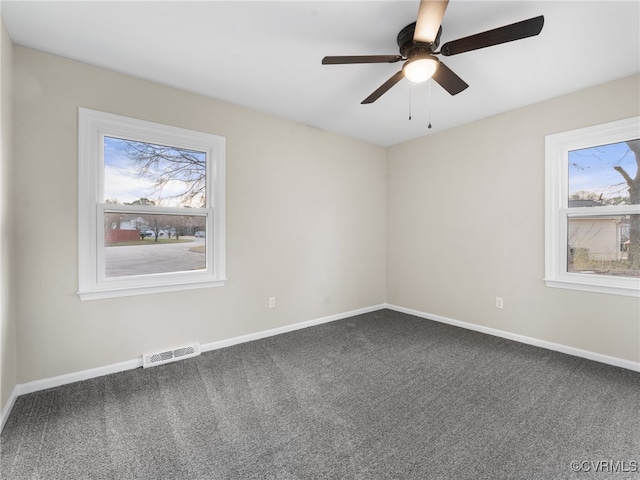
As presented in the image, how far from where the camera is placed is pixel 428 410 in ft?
6.73

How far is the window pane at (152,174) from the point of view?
8.55ft

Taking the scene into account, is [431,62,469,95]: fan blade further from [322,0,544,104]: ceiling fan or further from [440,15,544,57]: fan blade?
[440,15,544,57]: fan blade

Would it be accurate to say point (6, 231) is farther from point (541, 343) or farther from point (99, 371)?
point (541, 343)

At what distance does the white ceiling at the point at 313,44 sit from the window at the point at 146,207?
533 mm

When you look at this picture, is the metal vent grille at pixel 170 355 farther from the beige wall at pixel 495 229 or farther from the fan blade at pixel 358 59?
the beige wall at pixel 495 229

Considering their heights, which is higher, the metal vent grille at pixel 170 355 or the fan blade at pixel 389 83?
the fan blade at pixel 389 83

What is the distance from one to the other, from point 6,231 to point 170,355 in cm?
153

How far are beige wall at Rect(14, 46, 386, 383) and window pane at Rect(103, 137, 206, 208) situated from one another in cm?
26

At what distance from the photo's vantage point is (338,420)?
1936mm

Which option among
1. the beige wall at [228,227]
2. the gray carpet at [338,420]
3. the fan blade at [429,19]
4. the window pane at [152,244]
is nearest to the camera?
the fan blade at [429,19]

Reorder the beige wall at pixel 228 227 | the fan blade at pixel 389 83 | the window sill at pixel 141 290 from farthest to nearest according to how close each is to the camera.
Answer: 1. the window sill at pixel 141 290
2. the beige wall at pixel 228 227
3. the fan blade at pixel 389 83

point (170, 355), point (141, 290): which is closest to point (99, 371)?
point (170, 355)

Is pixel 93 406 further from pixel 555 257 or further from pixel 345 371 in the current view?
pixel 555 257

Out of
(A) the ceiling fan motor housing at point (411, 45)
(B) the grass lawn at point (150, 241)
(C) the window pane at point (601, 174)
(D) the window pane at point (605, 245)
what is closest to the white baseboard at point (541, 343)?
(D) the window pane at point (605, 245)
